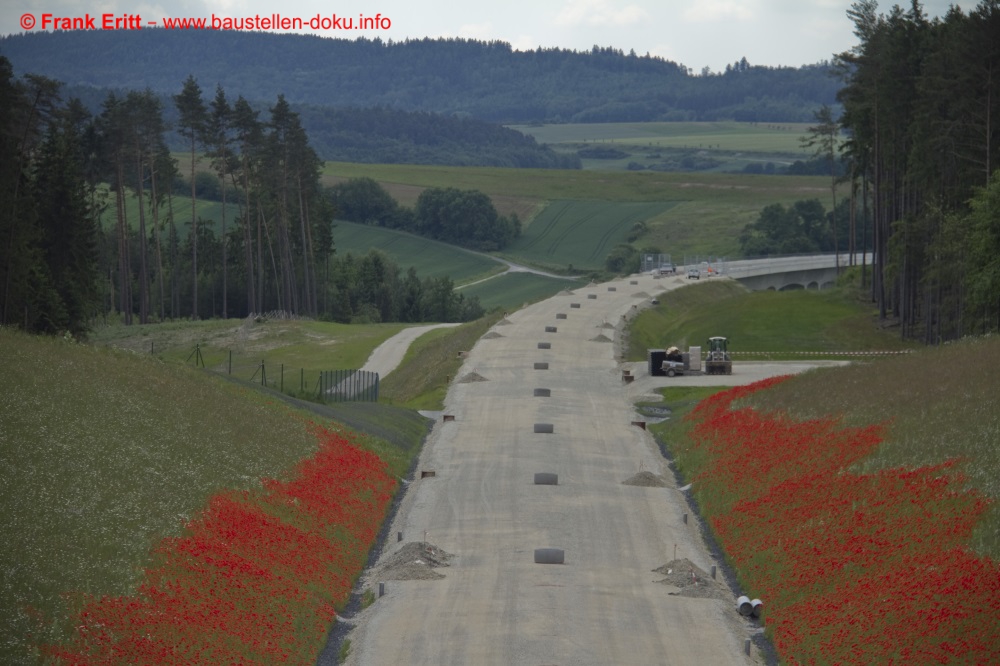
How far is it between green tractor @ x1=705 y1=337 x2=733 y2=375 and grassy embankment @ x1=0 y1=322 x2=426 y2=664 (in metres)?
29.5

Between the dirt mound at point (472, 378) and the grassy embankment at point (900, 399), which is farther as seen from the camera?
the dirt mound at point (472, 378)

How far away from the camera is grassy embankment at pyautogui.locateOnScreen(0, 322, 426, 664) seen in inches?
1130

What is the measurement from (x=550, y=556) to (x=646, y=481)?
12719 mm

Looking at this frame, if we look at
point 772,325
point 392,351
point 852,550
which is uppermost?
point 772,325

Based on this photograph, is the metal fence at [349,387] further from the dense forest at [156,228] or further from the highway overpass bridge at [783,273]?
the highway overpass bridge at [783,273]

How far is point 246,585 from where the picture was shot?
33875 mm

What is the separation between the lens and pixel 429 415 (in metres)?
70.6

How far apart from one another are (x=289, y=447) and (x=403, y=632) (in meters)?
16.4

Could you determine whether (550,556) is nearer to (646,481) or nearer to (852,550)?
(852,550)

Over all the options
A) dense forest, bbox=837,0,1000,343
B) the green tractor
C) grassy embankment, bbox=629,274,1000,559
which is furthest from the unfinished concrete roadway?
dense forest, bbox=837,0,1000,343

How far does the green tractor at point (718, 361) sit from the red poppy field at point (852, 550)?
98.5 feet

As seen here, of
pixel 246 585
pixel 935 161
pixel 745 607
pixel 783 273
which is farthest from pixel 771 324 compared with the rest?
pixel 246 585

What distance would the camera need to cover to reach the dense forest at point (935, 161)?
265 feet

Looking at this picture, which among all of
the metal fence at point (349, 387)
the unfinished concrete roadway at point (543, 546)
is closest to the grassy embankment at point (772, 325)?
the metal fence at point (349, 387)
